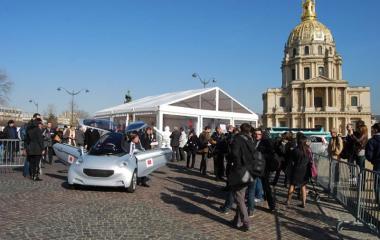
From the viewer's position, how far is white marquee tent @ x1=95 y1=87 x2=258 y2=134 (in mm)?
24923

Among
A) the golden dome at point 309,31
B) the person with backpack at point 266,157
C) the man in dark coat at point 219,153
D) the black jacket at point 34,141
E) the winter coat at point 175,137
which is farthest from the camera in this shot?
the golden dome at point 309,31

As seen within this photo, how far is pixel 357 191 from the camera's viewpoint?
695 cm

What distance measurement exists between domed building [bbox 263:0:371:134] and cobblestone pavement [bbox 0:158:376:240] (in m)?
90.0

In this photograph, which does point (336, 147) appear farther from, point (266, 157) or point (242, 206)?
point (242, 206)

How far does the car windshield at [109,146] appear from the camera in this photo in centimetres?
992

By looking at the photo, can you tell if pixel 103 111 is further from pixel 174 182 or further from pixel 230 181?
pixel 230 181

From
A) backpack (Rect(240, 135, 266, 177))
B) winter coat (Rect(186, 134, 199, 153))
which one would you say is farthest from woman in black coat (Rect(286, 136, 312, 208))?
winter coat (Rect(186, 134, 199, 153))

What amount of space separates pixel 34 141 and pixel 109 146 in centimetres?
236

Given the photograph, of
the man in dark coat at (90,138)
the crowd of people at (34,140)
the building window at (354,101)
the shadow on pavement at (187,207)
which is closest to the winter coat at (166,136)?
the crowd of people at (34,140)

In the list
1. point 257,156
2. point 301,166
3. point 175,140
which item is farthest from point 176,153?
point 257,156

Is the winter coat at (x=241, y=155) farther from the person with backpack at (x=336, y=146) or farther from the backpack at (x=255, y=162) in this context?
the person with backpack at (x=336, y=146)

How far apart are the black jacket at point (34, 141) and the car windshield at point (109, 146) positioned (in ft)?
5.79

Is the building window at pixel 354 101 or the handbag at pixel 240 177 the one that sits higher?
the building window at pixel 354 101

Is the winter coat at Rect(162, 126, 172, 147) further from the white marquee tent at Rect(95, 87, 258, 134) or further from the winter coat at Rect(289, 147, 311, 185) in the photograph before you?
the winter coat at Rect(289, 147, 311, 185)
